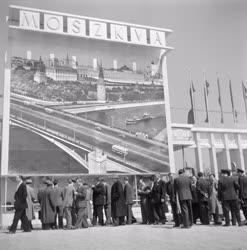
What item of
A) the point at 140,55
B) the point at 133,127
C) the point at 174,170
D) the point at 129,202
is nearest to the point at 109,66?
the point at 140,55

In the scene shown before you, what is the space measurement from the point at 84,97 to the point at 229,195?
364 inches

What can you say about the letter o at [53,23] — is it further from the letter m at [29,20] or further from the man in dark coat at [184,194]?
the man in dark coat at [184,194]

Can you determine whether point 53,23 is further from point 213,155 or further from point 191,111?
point 213,155

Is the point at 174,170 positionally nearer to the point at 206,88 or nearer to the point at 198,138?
the point at 198,138

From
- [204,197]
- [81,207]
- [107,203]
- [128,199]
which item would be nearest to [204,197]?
[204,197]

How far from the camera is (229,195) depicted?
800 centimetres

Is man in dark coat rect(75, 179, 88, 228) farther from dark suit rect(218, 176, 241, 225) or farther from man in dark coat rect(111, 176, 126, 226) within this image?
dark suit rect(218, 176, 241, 225)

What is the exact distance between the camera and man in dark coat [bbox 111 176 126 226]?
9328mm

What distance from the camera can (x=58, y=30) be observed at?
16016 millimetres

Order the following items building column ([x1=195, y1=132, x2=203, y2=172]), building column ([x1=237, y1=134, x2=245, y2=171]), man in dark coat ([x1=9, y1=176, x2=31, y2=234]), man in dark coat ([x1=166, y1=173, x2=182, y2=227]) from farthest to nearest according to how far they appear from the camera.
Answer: building column ([x1=237, y1=134, x2=245, y2=171]) → building column ([x1=195, y1=132, x2=203, y2=172]) → man in dark coat ([x1=166, y1=173, x2=182, y2=227]) → man in dark coat ([x1=9, y1=176, x2=31, y2=234])

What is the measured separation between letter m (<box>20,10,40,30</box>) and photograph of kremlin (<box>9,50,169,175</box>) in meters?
1.09

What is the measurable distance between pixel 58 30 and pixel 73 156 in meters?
5.86

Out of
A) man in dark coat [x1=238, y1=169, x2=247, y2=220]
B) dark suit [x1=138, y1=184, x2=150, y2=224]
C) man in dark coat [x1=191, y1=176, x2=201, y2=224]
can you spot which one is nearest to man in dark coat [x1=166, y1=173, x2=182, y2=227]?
man in dark coat [x1=191, y1=176, x2=201, y2=224]

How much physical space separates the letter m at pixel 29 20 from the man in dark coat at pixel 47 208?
902cm
